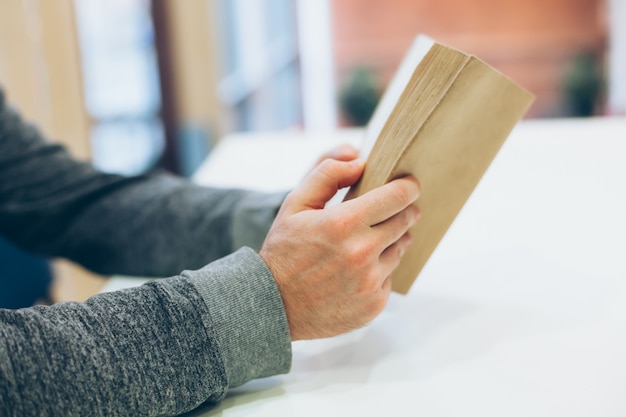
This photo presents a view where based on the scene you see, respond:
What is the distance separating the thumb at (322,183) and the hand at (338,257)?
0.06ft

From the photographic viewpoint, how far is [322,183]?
593 mm

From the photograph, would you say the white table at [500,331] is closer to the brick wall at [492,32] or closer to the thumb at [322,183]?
the thumb at [322,183]

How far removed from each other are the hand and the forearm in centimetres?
2

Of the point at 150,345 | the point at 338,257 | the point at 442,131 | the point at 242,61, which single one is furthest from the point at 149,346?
the point at 242,61

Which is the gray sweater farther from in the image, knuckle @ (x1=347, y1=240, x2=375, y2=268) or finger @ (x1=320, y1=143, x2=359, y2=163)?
finger @ (x1=320, y1=143, x2=359, y2=163)

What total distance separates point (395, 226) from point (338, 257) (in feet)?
0.21

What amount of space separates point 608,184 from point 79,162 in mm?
804

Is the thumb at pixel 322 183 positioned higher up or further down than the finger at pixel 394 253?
higher up

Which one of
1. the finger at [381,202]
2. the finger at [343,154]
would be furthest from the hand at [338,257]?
the finger at [343,154]

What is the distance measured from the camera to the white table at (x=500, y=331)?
51cm

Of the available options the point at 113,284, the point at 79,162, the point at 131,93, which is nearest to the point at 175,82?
the point at 131,93

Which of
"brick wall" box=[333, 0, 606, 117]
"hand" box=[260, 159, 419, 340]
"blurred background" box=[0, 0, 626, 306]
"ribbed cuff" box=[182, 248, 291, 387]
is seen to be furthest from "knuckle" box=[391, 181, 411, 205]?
"brick wall" box=[333, 0, 606, 117]

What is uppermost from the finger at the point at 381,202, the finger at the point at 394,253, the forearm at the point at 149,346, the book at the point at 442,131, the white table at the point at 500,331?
the book at the point at 442,131

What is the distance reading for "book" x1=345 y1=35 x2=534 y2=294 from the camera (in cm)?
53
